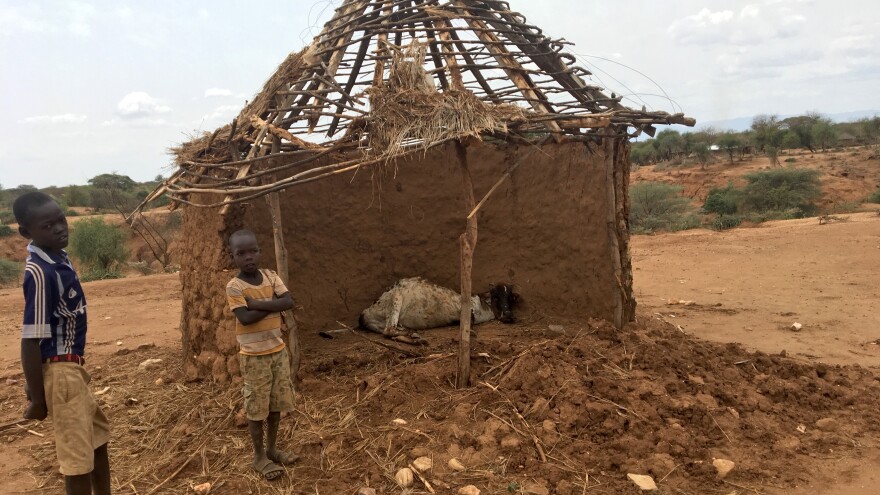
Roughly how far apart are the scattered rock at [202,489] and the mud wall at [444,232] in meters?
1.74

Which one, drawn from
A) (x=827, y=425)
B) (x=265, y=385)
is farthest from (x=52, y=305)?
(x=827, y=425)

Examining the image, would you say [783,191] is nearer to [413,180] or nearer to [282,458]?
[413,180]

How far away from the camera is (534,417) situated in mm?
3371

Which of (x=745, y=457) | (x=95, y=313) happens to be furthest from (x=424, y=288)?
(x=95, y=313)

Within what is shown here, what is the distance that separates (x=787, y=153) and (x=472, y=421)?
29892 mm

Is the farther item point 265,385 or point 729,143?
point 729,143

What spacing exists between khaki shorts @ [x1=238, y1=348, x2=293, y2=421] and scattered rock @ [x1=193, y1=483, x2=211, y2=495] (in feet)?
1.53

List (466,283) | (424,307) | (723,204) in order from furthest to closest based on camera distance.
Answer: (723,204), (424,307), (466,283)

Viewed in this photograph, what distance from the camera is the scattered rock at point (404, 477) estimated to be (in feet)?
9.57

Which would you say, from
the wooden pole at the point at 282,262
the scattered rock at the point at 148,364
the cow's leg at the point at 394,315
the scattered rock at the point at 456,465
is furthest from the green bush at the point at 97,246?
the scattered rock at the point at 456,465

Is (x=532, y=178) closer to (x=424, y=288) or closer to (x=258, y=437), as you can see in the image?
(x=424, y=288)

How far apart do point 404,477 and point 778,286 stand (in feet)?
22.1

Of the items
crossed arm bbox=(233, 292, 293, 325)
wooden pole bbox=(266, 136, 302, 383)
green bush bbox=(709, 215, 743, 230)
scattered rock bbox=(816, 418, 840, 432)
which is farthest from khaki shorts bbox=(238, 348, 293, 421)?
green bush bbox=(709, 215, 743, 230)

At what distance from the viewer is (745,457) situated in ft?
10.2
